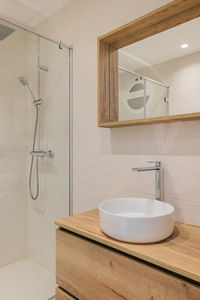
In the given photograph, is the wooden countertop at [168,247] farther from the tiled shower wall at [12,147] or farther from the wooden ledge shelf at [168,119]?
the tiled shower wall at [12,147]

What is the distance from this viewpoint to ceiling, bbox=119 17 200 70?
1.04 metres

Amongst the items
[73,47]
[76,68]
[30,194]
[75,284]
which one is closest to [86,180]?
[30,194]

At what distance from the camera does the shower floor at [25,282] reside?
5.10 ft

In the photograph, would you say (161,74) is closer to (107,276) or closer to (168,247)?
(168,247)

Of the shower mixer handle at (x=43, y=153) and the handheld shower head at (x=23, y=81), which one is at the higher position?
the handheld shower head at (x=23, y=81)

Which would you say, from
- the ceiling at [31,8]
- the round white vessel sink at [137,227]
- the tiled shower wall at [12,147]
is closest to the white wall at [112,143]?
the ceiling at [31,8]

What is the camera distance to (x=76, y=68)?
1.63 meters

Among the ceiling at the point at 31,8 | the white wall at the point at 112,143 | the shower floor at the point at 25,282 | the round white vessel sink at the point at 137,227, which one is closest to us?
the round white vessel sink at the point at 137,227

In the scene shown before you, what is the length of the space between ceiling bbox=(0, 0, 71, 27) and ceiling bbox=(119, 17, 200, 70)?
2.82ft

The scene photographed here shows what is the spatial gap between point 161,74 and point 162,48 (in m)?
0.14

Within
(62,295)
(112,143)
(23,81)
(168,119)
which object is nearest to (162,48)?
(168,119)

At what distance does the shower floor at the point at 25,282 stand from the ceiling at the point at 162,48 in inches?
65.8

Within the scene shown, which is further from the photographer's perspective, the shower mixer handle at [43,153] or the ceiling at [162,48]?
the shower mixer handle at [43,153]

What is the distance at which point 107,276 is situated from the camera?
84cm
